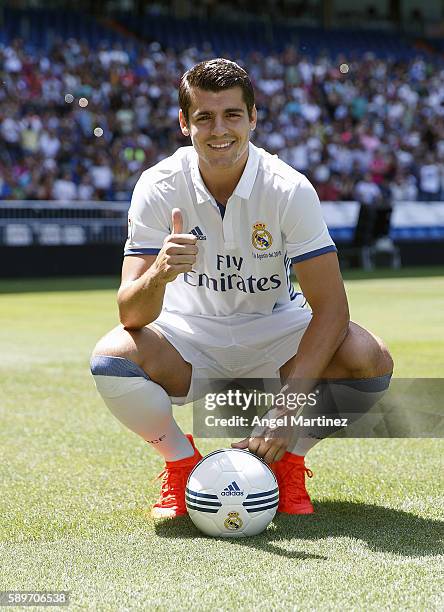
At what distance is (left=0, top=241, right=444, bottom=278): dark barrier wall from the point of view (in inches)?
682

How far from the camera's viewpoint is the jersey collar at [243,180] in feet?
12.7

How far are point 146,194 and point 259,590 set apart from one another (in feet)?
5.50

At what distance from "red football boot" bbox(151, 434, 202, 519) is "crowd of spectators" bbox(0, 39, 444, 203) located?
1461 cm

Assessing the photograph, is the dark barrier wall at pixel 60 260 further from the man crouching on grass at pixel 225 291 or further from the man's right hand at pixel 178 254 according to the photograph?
the man's right hand at pixel 178 254

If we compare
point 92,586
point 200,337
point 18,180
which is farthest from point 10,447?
point 18,180

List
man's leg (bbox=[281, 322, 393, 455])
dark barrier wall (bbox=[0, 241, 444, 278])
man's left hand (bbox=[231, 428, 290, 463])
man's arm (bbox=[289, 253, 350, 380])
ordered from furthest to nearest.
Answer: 1. dark barrier wall (bbox=[0, 241, 444, 278])
2. man's leg (bbox=[281, 322, 393, 455])
3. man's arm (bbox=[289, 253, 350, 380])
4. man's left hand (bbox=[231, 428, 290, 463])

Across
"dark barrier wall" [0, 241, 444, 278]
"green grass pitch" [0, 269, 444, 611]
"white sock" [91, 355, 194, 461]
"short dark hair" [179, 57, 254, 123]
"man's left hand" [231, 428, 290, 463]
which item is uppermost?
"short dark hair" [179, 57, 254, 123]

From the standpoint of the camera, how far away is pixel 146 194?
3914 mm

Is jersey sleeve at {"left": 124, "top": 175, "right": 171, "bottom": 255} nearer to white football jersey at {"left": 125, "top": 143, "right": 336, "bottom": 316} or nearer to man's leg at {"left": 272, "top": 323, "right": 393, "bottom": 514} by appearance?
white football jersey at {"left": 125, "top": 143, "right": 336, "bottom": 316}

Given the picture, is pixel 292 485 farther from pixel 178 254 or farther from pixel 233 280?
pixel 178 254

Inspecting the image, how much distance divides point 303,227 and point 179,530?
1.22m

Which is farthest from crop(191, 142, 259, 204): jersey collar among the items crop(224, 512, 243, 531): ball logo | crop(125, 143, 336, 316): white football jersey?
crop(224, 512, 243, 531): ball logo

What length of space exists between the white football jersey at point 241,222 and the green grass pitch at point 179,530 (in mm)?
A: 958

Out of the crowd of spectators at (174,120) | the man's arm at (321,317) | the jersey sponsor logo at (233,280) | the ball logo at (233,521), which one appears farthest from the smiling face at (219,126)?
the crowd of spectators at (174,120)
